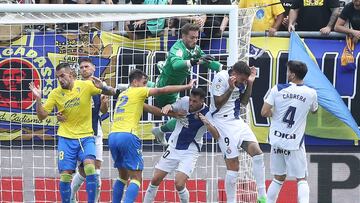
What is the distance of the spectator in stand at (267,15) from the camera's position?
16.8 metres

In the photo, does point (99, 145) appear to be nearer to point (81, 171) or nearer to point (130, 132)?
point (81, 171)

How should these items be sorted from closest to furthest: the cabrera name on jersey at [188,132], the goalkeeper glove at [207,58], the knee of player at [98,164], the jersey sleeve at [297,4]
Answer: the goalkeeper glove at [207,58]
the cabrera name on jersey at [188,132]
the knee of player at [98,164]
the jersey sleeve at [297,4]

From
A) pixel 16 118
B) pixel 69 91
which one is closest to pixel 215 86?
pixel 69 91

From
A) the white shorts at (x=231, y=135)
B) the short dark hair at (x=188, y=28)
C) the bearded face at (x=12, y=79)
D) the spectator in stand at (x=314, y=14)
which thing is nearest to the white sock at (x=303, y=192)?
the white shorts at (x=231, y=135)

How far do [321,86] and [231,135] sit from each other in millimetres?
2061

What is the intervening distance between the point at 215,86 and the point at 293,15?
254cm

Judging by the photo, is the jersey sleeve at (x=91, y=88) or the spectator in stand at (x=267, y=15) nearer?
the jersey sleeve at (x=91, y=88)

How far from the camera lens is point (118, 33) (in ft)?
54.0

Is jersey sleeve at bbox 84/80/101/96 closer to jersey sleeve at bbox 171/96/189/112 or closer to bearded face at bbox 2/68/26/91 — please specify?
jersey sleeve at bbox 171/96/189/112

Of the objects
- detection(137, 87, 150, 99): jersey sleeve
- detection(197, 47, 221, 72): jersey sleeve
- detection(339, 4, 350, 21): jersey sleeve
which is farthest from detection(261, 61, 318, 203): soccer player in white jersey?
detection(339, 4, 350, 21): jersey sleeve

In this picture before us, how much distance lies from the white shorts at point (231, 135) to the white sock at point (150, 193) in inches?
43.8

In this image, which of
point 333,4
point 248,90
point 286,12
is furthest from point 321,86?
point 248,90

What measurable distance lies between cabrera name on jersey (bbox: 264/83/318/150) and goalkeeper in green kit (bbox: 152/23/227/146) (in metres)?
0.93

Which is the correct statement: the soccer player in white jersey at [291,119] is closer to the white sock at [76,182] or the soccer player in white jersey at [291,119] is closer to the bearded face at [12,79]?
the white sock at [76,182]
